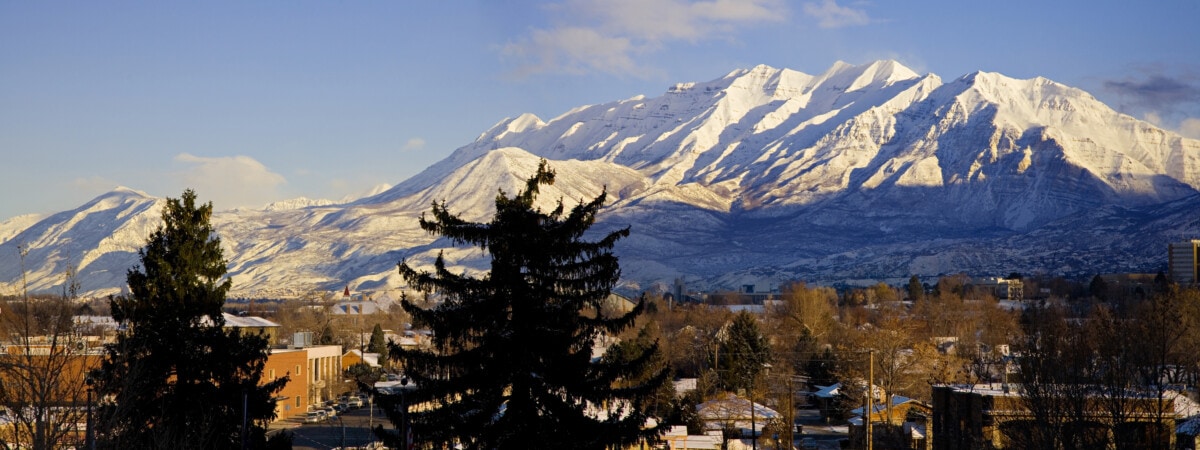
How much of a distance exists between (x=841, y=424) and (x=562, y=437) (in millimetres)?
49504

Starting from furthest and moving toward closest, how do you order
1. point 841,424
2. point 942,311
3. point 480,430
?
1. point 942,311
2. point 841,424
3. point 480,430

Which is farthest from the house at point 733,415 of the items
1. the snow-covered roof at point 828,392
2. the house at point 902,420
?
the snow-covered roof at point 828,392

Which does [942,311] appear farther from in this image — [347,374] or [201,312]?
[201,312]

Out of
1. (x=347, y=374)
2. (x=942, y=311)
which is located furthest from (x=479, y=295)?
(x=942, y=311)

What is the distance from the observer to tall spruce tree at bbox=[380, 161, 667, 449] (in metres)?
23.6

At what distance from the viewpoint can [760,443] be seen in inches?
2254

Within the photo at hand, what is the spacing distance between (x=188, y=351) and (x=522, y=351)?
10708 mm

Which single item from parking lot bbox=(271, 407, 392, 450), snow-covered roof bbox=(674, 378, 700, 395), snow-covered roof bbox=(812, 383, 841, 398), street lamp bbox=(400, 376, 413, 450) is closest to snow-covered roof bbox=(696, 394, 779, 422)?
snow-covered roof bbox=(812, 383, 841, 398)

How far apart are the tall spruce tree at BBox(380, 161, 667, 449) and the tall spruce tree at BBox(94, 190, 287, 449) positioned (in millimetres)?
7518

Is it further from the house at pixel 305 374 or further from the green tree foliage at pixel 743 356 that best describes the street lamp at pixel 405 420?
the green tree foliage at pixel 743 356

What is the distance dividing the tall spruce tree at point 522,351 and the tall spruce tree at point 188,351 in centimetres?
752

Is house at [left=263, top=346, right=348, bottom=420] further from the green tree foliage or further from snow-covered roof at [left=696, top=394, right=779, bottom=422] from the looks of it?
the green tree foliage

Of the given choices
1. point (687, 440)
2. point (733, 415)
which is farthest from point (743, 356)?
point (687, 440)

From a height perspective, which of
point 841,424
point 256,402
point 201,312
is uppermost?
point 201,312
